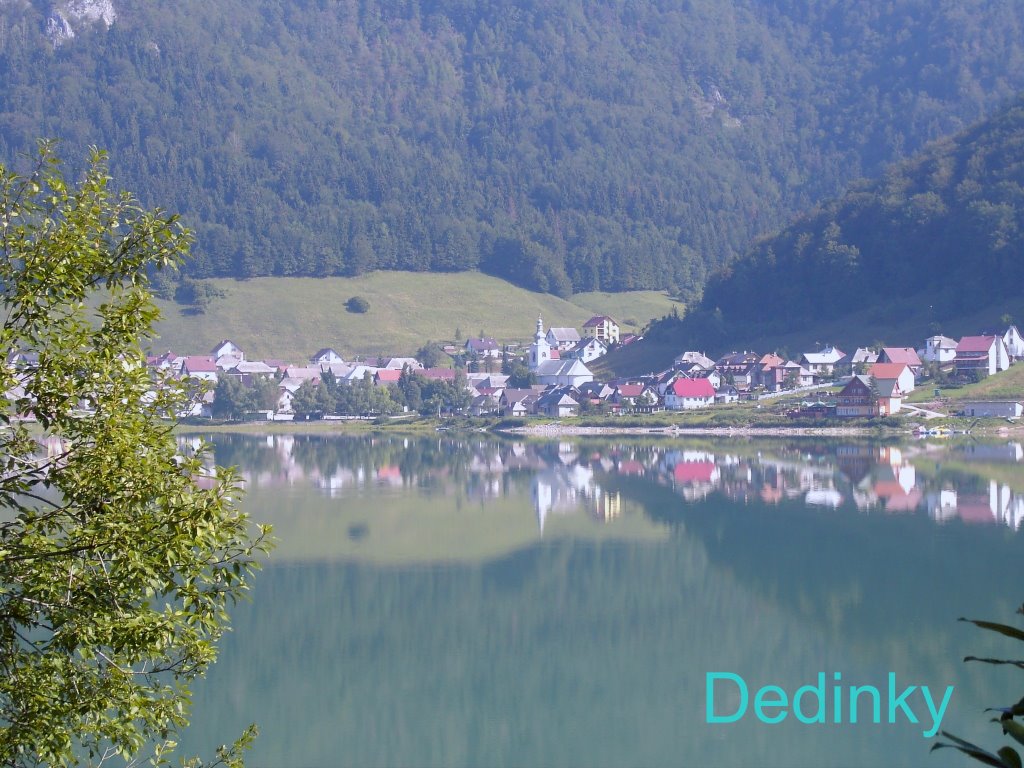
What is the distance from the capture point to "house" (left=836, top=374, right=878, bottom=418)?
169 ft

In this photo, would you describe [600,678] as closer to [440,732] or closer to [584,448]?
[440,732]

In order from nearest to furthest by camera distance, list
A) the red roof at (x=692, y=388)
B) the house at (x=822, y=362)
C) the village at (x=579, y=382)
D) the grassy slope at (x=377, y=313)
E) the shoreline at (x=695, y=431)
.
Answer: the shoreline at (x=695, y=431) → the village at (x=579, y=382) → the red roof at (x=692, y=388) → the house at (x=822, y=362) → the grassy slope at (x=377, y=313)

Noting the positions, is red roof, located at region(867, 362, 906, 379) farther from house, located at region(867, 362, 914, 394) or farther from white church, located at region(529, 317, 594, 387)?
white church, located at region(529, 317, 594, 387)

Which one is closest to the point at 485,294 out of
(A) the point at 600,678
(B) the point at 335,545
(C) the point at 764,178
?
(C) the point at 764,178

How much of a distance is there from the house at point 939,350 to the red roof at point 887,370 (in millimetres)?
4230

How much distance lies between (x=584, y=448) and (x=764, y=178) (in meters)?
105

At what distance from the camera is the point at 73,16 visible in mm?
163875

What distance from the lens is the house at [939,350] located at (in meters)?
57.9

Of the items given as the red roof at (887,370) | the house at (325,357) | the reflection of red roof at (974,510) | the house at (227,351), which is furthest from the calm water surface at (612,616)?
the house at (227,351)

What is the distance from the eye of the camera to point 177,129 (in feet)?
482

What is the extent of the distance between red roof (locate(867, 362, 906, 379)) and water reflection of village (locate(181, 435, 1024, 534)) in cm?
832

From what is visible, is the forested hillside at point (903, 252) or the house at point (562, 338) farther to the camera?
the house at point (562, 338)

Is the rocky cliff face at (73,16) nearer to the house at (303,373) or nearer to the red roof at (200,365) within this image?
the red roof at (200,365)

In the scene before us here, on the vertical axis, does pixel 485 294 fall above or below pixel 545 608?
above
